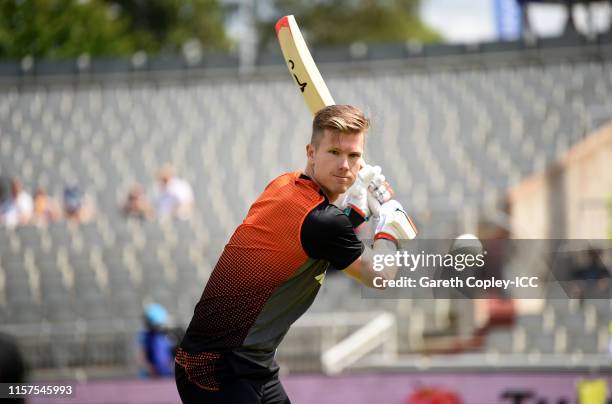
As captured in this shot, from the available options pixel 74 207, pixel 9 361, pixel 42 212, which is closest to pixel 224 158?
pixel 74 207

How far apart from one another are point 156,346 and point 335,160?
245 inches

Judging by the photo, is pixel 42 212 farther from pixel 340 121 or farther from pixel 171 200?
pixel 340 121

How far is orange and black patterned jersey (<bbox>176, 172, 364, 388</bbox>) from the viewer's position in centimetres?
380

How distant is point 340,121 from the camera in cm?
381

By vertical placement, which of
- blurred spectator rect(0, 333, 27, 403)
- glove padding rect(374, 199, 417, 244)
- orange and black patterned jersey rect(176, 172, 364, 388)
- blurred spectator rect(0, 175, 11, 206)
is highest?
blurred spectator rect(0, 175, 11, 206)

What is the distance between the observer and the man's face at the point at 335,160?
3.84m

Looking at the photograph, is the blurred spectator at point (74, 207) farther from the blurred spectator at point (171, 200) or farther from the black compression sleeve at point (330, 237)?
the black compression sleeve at point (330, 237)

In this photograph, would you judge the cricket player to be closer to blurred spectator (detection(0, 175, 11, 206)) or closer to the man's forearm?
the man's forearm

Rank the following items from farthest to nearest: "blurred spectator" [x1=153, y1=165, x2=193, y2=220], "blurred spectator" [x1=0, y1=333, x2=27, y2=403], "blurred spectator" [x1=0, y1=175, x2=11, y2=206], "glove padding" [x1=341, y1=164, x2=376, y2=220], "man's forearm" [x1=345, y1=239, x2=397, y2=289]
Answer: "blurred spectator" [x1=0, y1=175, x2=11, y2=206] < "blurred spectator" [x1=153, y1=165, x2=193, y2=220] < "glove padding" [x1=341, y1=164, x2=376, y2=220] < "man's forearm" [x1=345, y1=239, x2=397, y2=289] < "blurred spectator" [x1=0, y1=333, x2=27, y2=403]

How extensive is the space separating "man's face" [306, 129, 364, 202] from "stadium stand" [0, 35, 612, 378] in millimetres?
6835

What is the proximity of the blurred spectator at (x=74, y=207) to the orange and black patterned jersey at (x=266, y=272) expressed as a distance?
36.1ft

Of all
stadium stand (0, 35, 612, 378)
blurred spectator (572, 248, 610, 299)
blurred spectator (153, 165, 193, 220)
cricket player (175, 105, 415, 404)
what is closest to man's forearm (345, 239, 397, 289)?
cricket player (175, 105, 415, 404)

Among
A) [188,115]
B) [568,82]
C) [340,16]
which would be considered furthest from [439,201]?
[340,16]

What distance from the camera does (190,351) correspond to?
3924 millimetres
